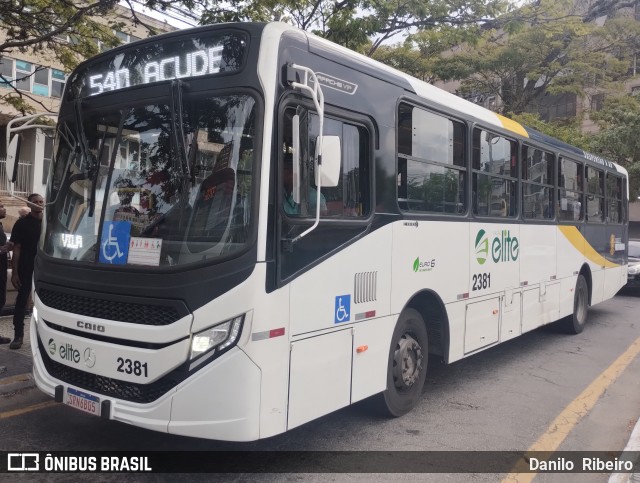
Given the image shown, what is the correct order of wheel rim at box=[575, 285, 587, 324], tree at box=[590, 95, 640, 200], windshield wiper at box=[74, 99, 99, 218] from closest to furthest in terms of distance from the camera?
windshield wiper at box=[74, 99, 99, 218]
wheel rim at box=[575, 285, 587, 324]
tree at box=[590, 95, 640, 200]

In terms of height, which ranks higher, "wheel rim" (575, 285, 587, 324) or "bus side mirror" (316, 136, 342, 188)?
"bus side mirror" (316, 136, 342, 188)

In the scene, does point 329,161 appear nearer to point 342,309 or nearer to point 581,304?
point 342,309

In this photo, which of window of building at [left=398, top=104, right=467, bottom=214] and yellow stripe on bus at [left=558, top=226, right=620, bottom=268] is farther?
yellow stripe on bus at [left=558, top=226, right=620, bottom=268]

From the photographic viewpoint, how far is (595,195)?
10422mm

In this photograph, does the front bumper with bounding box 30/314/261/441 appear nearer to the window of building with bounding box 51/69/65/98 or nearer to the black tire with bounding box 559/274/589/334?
the black tire with bounding box 559/274/589/334

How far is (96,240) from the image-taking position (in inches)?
159

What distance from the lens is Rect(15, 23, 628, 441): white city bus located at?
11.7ft

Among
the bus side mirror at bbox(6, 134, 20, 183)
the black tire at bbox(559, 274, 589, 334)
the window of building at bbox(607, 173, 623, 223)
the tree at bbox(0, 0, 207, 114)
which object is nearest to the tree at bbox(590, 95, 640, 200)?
the window of building at bbox(607, 173, 623, 223)

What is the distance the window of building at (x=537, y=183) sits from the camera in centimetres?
761

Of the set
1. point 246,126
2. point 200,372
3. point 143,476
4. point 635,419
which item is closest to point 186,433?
point 200,372

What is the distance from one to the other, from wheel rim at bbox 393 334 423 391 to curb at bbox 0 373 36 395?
371 centimetres

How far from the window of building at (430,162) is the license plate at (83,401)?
115 inches

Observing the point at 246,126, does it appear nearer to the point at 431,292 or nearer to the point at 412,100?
the point at 412,100

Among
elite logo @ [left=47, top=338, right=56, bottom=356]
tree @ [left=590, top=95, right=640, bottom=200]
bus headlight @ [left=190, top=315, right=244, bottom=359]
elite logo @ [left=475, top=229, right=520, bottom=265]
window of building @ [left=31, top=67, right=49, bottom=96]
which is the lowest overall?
elite logo @ [left=47, top=338, right=56, bottom=356]
